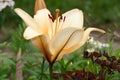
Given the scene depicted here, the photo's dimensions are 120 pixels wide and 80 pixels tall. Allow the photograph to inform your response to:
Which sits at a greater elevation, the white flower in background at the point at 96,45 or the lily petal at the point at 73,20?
the lily petal at the point at 73,20

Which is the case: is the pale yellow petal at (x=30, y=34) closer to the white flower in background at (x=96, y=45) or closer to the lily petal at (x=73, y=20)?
the lily petal at (x=73, y=20)

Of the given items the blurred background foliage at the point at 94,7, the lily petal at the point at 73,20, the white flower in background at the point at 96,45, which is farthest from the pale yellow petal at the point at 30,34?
the blurred background foliage at the point at 94,7

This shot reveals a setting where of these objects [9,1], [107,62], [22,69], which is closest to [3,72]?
[22,69]

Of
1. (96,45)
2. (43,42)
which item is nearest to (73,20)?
(43,42)

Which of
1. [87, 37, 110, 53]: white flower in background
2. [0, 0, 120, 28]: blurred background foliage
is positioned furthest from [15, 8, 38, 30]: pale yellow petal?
[0, 0, 120, 28]: blurred background foliage

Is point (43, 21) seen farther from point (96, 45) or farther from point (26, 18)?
point (96, 45)

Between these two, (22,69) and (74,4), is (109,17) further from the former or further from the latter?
(22,69)

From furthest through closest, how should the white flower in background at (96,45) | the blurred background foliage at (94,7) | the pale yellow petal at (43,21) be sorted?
the blurred background foliage at (94,7) < the white flower in background at (96,45) < the pale yellow petal at (43,21)

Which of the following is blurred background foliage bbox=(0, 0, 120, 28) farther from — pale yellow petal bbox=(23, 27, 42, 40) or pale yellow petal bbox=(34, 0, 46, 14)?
pale yellow petal bbox=(23, 27, 42, 40)
